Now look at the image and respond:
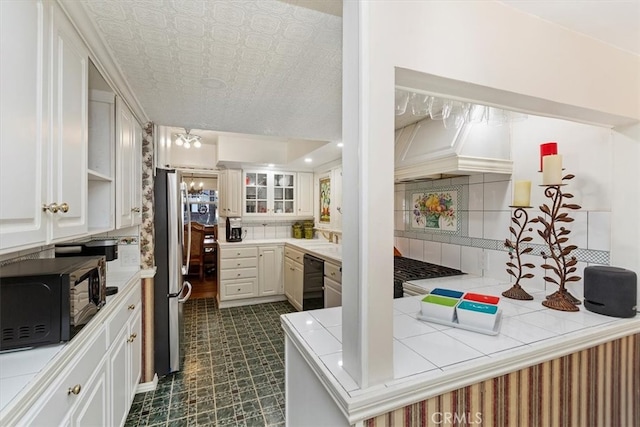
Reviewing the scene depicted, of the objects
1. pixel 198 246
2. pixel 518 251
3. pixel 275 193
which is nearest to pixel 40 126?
pixel 518 251

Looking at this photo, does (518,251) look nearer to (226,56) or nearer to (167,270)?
(226,56)

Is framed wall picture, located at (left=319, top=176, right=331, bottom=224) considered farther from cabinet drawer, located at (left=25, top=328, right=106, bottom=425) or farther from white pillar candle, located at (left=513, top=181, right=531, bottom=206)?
cabinet drawer, located at (left=25, top=328, right=106, bottom=425)

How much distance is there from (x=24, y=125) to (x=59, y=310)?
2.22 feet

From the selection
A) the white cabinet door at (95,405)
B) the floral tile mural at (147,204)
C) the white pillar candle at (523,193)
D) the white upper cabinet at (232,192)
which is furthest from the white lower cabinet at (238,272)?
the white pillar candle at (523,193)

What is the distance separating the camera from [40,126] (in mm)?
950

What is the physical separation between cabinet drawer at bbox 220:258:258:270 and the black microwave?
291 centimetres

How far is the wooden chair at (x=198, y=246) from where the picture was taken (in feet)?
16.3

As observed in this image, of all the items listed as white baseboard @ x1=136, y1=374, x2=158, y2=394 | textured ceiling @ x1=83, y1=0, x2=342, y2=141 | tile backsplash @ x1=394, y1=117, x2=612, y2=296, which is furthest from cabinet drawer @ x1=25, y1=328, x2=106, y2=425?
tile backsplash @ x1=394, y1=117, x2=612, y2=296

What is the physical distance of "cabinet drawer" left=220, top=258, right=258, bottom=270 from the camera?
406cm

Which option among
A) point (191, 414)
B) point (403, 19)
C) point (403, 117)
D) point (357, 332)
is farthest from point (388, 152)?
point (191, 414)

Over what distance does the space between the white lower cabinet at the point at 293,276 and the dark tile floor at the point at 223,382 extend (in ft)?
1.67

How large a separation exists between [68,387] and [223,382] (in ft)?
4.90

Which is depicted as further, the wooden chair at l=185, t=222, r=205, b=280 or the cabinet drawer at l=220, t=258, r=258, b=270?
the wooden chair at l=185, t=222, r=205, b=280

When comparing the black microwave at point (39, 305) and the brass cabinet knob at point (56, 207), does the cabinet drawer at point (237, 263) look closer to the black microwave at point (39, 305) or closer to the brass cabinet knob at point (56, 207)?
the black microwave at point (39, 305)
